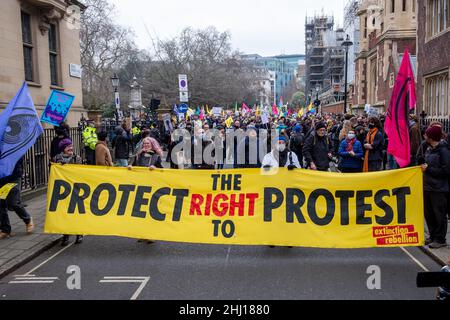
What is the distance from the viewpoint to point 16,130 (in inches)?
266

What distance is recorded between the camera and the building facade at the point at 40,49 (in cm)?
1212

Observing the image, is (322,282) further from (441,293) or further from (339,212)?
(441,293)

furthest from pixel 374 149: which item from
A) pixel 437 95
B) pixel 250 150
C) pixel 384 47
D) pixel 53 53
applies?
pixel 384 47

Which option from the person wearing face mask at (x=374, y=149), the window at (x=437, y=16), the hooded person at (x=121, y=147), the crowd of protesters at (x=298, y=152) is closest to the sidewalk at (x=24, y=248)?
the crowd of protesters at (x=298, y=152)

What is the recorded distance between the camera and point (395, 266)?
5695mm

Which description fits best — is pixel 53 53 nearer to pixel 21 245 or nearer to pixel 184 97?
pixel 184 97

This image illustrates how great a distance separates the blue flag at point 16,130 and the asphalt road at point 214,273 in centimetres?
154

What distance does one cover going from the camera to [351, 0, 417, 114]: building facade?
29203 millimetres

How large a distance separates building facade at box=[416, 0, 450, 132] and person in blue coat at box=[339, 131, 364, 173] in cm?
895

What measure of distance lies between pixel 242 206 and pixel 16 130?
148 inches

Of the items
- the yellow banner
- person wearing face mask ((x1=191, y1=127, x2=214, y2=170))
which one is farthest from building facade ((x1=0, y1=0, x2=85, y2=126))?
the yellow banner

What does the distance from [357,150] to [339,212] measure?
144 inches

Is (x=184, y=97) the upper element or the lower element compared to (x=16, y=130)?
upper

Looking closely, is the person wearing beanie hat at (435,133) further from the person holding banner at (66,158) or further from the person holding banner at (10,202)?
the person holding banner at (10,202)
